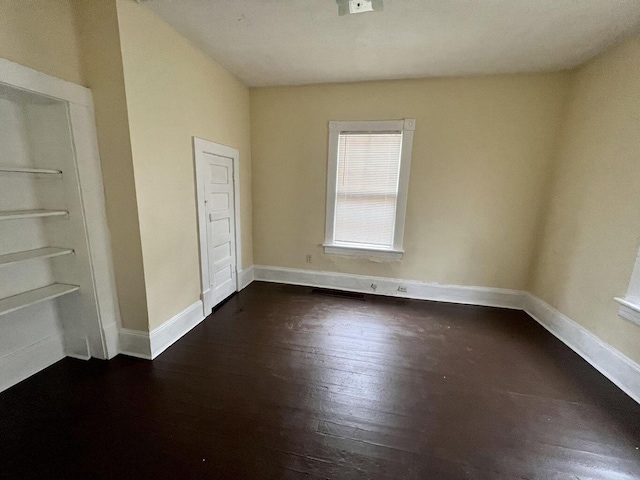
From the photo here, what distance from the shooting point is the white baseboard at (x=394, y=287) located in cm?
323

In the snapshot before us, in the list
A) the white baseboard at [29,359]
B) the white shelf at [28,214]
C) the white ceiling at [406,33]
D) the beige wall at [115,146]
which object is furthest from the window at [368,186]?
the white baseboard at [29,359]

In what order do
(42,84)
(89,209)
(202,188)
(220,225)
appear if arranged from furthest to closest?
(220,225)
(202,188)
(89,209)
(42,84)

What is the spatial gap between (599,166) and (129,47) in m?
3.92

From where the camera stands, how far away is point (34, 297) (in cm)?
178

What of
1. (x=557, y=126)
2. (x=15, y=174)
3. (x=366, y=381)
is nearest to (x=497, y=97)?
(x=557, y=126)

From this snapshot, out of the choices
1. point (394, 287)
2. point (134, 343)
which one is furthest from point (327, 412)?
point (394, 287)

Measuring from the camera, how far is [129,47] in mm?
1797

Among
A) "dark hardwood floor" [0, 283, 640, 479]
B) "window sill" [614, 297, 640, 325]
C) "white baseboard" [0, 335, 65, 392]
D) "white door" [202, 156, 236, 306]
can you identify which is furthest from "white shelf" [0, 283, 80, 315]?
"window sill" [614, 297, 640, 325]

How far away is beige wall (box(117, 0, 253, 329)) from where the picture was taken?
188 centimetres

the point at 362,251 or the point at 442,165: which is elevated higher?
the point at 442,165

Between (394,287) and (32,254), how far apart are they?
3495 millimetres

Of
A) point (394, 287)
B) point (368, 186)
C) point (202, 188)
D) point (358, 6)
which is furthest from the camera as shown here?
point (394, 287)

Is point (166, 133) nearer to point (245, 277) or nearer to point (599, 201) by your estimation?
point (245, 277)

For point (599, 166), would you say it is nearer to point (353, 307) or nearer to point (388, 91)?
point (388, 91)
